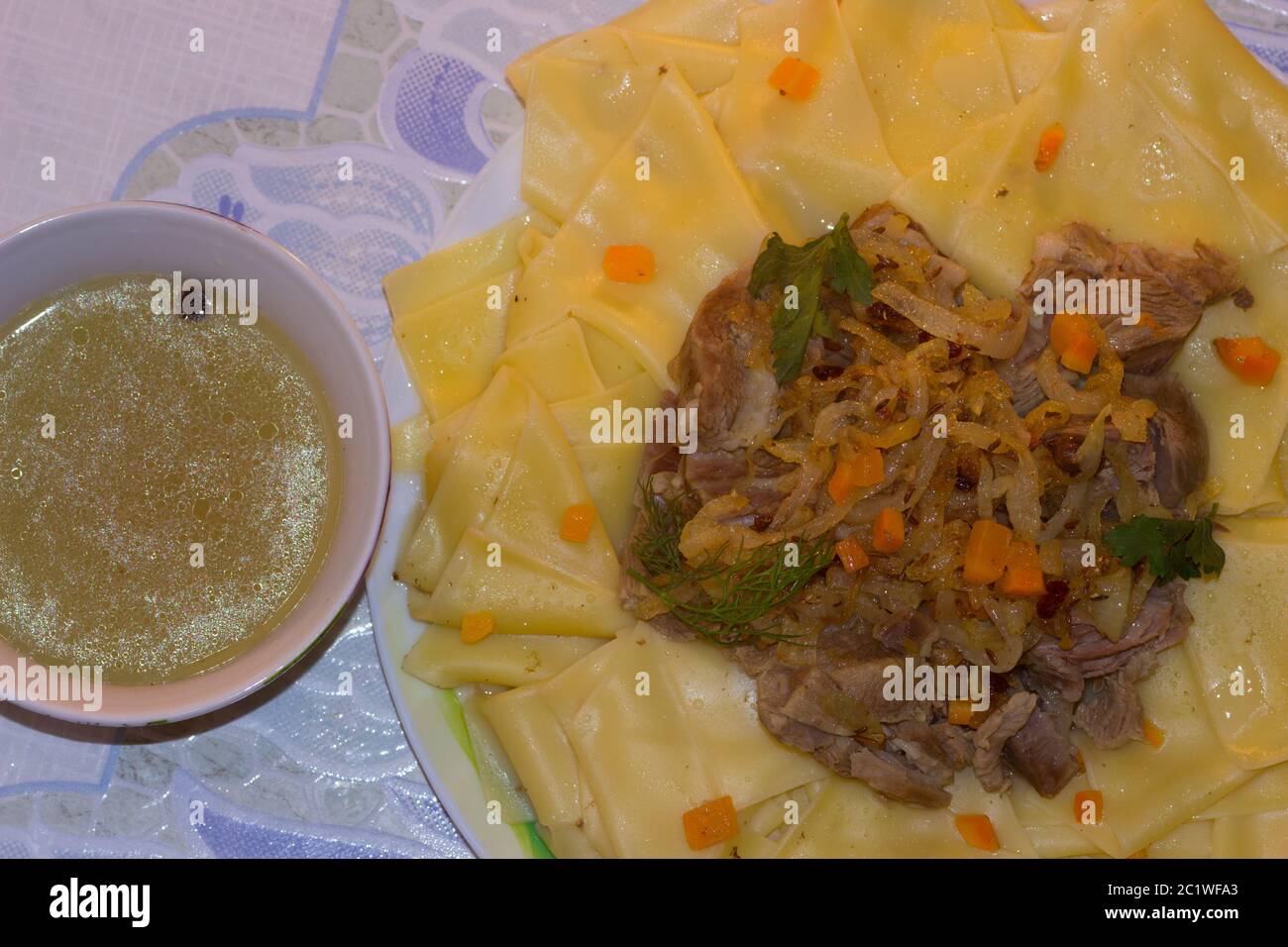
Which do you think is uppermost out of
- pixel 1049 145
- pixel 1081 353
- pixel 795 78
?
pixel 795 78

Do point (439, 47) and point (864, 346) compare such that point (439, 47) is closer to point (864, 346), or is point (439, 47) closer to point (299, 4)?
point (299, 4)

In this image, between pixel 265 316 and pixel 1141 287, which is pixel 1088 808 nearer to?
pixel 1141 287

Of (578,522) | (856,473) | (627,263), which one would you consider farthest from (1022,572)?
(627,263)

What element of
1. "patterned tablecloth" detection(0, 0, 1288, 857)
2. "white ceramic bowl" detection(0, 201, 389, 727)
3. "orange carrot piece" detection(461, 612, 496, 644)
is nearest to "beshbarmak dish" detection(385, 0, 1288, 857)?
"orange carrot piece" detection(461, 612, 496, 644)

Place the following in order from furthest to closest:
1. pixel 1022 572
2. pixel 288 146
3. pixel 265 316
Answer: pixel 288 146 → pixel 1022 572 → pixel 265 316

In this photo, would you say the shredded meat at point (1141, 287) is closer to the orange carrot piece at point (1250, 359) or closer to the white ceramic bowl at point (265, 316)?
the orange carrot piece at point (1250, 359)

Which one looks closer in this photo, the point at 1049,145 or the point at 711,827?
the point at 711,827

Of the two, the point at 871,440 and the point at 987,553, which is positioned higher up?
the point at 871,440
